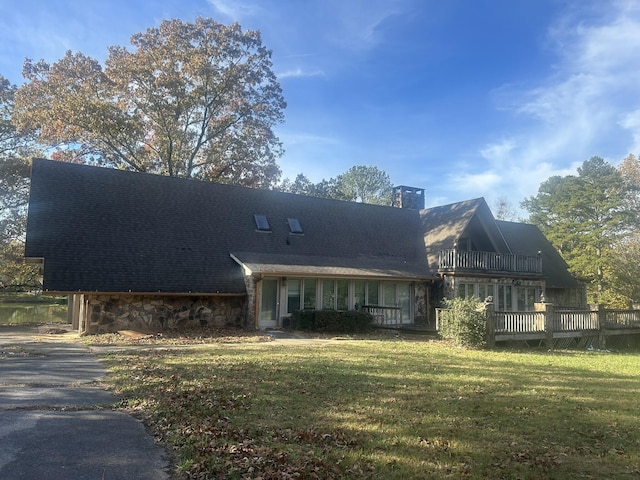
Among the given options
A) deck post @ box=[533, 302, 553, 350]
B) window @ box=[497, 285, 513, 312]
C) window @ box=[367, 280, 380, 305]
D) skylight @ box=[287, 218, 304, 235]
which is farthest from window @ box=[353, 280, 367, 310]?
deck post @ box=[533, 302, 553, 350]

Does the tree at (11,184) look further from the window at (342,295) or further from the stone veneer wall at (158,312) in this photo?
the window at (342,295)

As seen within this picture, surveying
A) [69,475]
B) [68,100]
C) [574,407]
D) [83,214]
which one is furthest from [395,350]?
[68,100]

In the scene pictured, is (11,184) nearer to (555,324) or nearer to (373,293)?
(373,293)

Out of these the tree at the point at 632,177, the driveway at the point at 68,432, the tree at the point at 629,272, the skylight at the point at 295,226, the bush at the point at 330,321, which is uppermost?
the tree at the point at 632,177

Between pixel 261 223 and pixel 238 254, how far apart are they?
262 cm

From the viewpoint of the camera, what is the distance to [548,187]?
51.2 meters

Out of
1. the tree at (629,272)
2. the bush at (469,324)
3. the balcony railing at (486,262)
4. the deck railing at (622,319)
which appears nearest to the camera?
the bush at (469,324)

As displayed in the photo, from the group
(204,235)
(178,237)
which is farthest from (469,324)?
(178,237)

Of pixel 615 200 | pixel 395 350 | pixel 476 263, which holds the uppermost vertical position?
pixel 615 200

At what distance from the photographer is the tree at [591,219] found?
3644cm

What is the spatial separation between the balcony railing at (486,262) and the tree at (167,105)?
15649 millimetres

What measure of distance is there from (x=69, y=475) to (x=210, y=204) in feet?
58.2

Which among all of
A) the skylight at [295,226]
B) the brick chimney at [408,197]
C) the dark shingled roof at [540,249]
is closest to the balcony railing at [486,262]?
the dark shingled roof at [540,249]

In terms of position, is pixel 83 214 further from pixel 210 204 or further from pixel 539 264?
pixel 539 264
